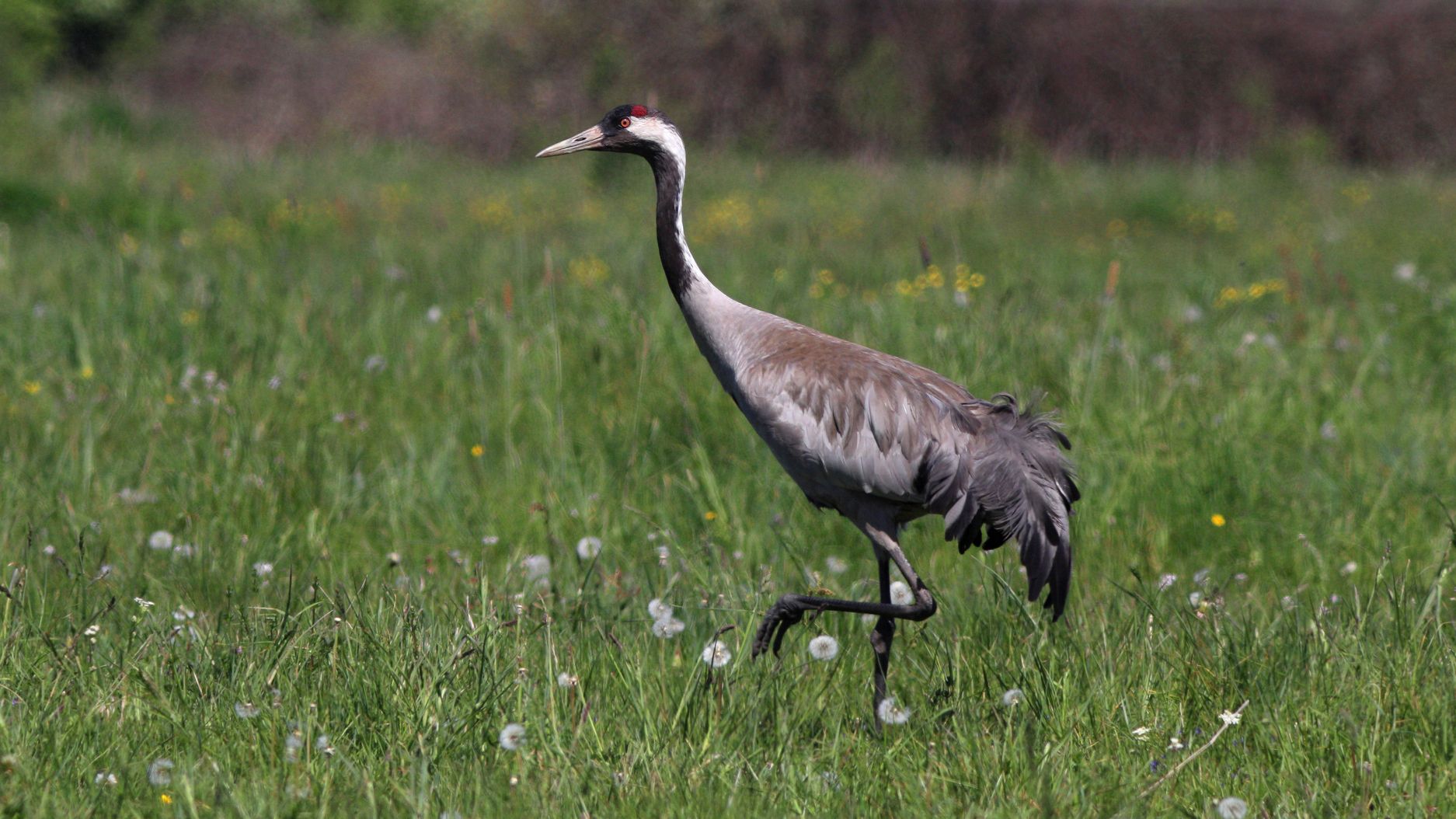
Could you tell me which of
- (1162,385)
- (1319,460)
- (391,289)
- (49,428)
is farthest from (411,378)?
(1319,460)

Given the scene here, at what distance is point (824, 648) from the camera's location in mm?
3168

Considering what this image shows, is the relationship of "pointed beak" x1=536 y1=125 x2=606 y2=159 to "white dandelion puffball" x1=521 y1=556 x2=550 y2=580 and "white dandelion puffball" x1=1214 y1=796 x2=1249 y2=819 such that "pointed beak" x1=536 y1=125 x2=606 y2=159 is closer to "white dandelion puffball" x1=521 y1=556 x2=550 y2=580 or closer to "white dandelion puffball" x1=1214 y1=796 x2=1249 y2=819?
"white dandelion puffball" x1=521 y1=556 x2=550 y2=580

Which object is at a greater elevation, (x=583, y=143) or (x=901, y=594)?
(x=583, y=143)

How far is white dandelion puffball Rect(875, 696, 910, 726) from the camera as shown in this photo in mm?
2844

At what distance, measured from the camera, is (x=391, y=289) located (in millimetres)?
7195

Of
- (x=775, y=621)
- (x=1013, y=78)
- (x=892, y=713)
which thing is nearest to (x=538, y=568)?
(x=775, y=621)

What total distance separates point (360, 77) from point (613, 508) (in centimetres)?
1509

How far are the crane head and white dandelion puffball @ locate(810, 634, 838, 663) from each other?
158 cm

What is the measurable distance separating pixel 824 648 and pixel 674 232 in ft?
4.41

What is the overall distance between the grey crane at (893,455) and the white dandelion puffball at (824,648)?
0.13m

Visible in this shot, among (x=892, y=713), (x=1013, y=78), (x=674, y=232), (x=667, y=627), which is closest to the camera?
(x=892, y=713)

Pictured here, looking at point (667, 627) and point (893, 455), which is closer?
point (667, 627)

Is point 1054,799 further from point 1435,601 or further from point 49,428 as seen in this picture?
point 49,428

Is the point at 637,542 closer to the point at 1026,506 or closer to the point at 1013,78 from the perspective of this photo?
the point at 1026,506
